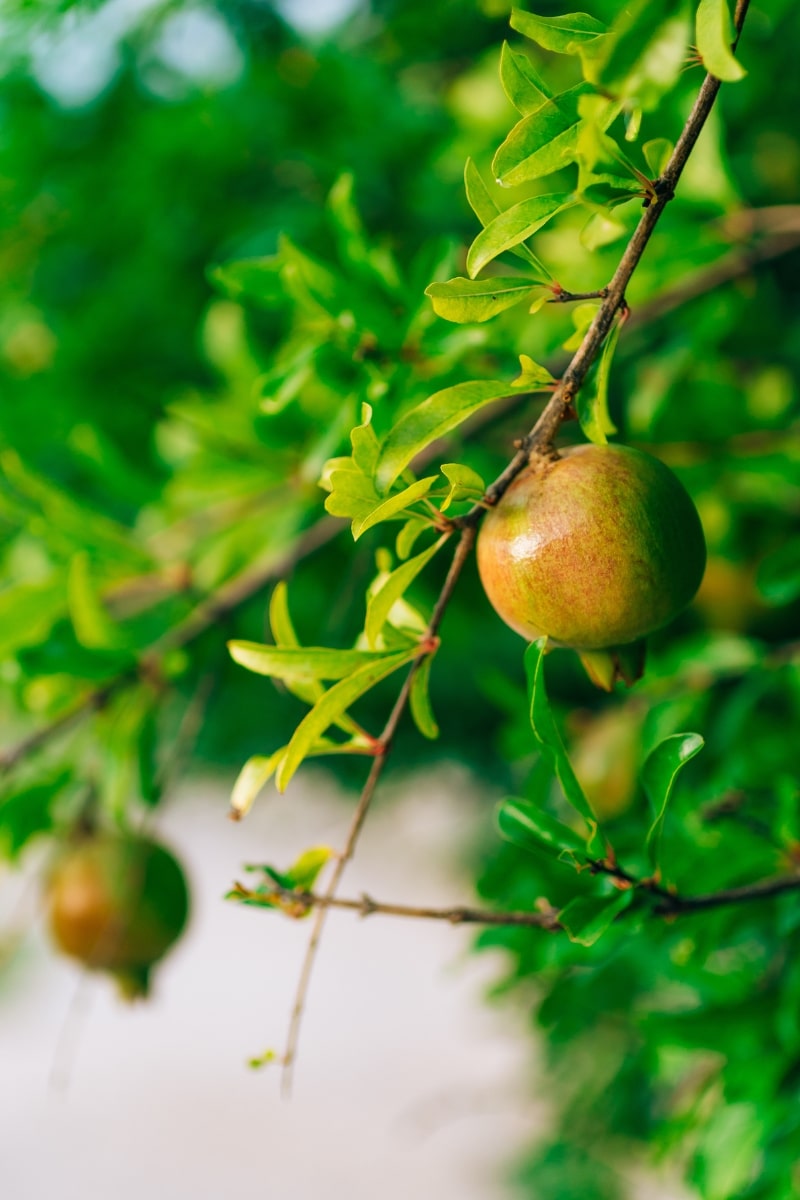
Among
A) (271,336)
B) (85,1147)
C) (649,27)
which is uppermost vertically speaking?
(649,27)

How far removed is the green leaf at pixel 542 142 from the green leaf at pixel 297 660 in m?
0.25

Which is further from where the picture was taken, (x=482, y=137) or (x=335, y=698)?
(x=482, y=137)

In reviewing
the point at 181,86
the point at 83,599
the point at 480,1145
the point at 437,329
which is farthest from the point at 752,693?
the point at 480,1145

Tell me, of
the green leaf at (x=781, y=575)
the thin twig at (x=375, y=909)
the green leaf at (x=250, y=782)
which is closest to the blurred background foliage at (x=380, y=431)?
the green leaf at (x=781, y=575)

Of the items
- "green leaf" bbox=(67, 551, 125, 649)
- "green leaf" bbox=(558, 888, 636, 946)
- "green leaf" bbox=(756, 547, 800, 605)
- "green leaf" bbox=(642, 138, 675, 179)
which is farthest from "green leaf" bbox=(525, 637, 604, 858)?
"green leaf" bbox=(67, 551, 125, 649)

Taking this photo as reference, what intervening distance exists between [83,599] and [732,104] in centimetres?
92

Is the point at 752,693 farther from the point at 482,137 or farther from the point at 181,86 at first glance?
the point at 181,86

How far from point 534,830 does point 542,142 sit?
38cm

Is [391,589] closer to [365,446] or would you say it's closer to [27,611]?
[365,446]

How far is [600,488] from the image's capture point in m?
0.46

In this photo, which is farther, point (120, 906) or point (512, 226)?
point (120, 906)

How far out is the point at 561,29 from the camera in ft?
1.50

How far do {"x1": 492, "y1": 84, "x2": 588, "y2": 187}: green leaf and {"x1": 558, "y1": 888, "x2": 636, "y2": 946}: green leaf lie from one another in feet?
1.22

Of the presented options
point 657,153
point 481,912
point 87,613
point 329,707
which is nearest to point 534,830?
point 481,912
